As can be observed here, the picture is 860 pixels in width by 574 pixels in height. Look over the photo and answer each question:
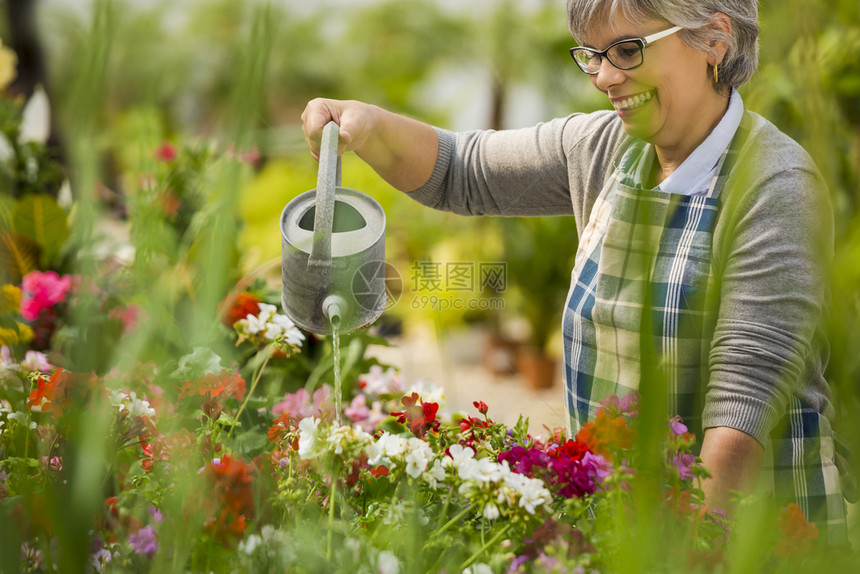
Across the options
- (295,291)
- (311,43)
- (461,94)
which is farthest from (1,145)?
(311,43)

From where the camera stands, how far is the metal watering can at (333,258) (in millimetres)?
747

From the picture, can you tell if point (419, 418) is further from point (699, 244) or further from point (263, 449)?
point (699, 244)

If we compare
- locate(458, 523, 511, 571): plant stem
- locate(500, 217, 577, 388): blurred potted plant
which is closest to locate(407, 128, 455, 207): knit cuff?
locate(458, 523, 511, 571): plant stem

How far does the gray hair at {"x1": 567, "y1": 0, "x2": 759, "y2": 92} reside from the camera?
2.81 feet

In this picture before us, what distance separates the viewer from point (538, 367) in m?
3.86

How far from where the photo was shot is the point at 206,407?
702 mm

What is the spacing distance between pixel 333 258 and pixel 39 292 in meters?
0.89

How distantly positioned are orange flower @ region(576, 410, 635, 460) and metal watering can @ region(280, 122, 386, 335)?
0.31 m

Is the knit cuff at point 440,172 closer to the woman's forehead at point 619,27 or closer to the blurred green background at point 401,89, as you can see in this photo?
the blurred green background at point 401,89

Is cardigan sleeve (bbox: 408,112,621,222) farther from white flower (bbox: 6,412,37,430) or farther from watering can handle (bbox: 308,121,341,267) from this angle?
white flower (bbox: 6,412,37,430)

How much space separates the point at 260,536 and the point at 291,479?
0.06 meters

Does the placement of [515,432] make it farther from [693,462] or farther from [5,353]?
[5,353]

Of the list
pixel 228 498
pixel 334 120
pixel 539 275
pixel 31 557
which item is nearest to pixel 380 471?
pixel 228 498

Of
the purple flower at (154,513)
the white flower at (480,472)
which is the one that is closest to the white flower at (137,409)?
the purple flower at (154,513)
